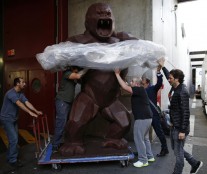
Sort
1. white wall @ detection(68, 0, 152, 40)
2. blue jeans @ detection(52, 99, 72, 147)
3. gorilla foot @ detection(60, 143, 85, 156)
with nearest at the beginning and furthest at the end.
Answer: gorilla foot @ detection(60, 143, 85, 156) < blue jeans @ detection(52, 99, 72, 147) < white wall @ detection(68, 0, 152, 40)

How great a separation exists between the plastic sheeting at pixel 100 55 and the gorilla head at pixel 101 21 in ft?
0.79

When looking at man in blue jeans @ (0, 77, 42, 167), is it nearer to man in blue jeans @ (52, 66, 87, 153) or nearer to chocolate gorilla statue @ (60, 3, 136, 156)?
man in blue jeans @ (52, 66, 87, 153)

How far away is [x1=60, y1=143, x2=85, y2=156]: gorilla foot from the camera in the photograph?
4094 mm

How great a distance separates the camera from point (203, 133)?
23.0 feet

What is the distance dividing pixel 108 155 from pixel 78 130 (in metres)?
0.64

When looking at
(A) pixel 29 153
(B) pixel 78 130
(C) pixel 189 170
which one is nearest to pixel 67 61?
(B) pixel 78 130

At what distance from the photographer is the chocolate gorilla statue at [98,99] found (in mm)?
4227

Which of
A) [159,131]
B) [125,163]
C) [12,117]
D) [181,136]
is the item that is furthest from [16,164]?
[181,136]

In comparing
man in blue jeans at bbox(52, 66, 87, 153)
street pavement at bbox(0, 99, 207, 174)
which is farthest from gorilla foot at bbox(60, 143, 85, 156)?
man in blue jeans at bbox(52, 66, 87, 153)

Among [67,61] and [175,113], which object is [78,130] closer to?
[67,61]

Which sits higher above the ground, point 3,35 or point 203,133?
point 3,35

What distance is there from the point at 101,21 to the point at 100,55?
2.11ft

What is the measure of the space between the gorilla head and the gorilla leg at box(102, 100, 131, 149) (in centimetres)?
123

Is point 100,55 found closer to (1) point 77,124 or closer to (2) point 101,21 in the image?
(2) point 101,21
